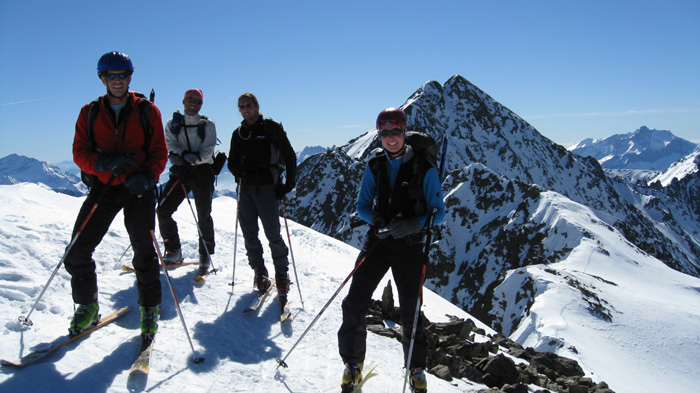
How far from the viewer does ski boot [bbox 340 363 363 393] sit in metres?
5.02

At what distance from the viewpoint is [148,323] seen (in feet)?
17.1

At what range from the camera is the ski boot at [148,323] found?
5164 mm

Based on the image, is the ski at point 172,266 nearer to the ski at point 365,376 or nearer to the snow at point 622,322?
the ski at point 365,376

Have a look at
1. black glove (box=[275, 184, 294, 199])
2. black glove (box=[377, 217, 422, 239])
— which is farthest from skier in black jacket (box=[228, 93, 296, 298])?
black glove (box=[377, 217, 422, 239])

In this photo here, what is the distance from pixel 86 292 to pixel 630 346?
53.7 meters

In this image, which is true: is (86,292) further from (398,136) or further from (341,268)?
(341,268)

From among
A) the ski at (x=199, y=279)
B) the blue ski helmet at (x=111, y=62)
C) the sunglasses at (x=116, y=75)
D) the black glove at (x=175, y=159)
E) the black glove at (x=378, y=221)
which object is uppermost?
the blue ski helmet at (x=111, y=62)

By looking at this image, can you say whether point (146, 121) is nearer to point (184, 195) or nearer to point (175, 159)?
point (175, 159)

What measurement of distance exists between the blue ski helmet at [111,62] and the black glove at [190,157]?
3.00m

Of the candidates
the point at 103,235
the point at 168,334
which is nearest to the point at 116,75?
the point at 103,235

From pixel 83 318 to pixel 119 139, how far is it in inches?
92.4

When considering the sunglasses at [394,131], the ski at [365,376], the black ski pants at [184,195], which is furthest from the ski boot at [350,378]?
Result: the black ski pants at [184,195]

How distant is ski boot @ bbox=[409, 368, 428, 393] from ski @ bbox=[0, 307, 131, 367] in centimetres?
422

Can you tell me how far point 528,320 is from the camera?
51.4 m
